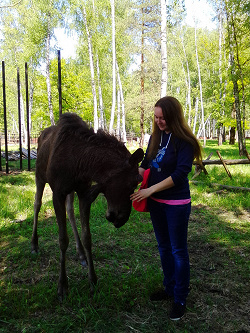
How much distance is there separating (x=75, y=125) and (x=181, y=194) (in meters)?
1.58

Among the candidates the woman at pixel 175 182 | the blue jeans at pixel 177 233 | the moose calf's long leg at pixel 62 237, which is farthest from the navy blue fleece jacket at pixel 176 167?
the moose calf's long leg at pixel 62 237

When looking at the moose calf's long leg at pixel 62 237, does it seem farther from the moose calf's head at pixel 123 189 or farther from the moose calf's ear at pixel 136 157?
the moose calf's ear at pixel 136 157

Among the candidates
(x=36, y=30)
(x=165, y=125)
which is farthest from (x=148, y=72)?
(x=165, y=125)

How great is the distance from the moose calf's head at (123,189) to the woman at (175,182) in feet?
0.31

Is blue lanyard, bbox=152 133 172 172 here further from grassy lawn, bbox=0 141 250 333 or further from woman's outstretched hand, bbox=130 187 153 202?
grassy lawn, bbox=0 141 250 333

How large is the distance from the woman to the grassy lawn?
1.29ft

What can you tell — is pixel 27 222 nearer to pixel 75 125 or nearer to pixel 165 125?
pixel 75 125

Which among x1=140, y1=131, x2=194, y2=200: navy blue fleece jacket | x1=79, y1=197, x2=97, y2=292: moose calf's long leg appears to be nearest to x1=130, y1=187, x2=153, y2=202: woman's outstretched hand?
x1=140, y1=131, x2=194, y2=200: navy blue fleece jacket

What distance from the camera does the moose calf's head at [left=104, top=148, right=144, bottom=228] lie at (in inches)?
105

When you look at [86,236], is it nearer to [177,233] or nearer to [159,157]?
[177,233]

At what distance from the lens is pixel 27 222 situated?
5547 mm

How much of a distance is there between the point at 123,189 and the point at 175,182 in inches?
20.2

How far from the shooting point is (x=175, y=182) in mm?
2590

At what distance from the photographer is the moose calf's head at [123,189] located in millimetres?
2670
